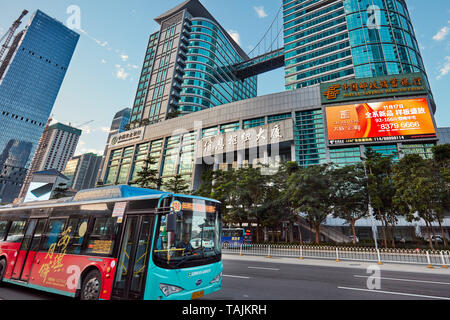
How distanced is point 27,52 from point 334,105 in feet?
456

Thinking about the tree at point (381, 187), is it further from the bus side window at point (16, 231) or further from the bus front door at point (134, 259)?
the bus side window at point (16, 231)

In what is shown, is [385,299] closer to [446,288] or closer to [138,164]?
[446,288]

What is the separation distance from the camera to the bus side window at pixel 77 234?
587cm

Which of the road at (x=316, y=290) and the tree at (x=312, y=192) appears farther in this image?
the tree at (x=312, y=192)

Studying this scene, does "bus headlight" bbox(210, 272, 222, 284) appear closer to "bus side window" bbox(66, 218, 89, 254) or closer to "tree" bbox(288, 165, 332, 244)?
"bus side window" bbox(66, 218, 89, 254)

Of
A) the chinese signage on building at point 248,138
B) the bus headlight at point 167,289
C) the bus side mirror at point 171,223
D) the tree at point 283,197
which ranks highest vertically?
the chinese signage on building at point 248,138

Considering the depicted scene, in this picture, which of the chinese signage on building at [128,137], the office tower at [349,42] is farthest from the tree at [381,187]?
the chinese signage on building at [128,137]

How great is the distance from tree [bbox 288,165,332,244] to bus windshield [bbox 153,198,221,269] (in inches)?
678

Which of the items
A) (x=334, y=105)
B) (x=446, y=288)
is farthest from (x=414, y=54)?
(x=446, y=288)

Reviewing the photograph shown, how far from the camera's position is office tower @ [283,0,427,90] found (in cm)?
4856

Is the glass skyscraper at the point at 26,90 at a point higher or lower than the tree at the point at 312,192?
higher

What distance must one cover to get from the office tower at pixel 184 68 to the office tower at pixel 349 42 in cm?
2471

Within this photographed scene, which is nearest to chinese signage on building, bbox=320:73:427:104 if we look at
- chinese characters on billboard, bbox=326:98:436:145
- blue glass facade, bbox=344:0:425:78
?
chinese characters on billboard, bbox=326:98:436:145

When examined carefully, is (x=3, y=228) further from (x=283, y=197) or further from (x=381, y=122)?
(x=381, y=122)
